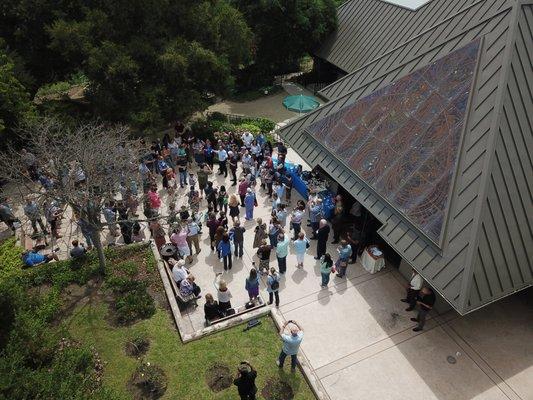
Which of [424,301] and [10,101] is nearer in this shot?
[424,301]

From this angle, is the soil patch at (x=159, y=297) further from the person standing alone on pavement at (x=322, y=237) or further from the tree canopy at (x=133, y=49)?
the tree canopy at (x=133, y=49)

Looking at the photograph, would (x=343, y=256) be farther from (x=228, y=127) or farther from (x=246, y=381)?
(x=228, y=127)

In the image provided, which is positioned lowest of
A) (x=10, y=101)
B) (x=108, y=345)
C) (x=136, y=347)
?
(x=10, y=101)

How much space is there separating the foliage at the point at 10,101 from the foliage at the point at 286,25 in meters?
15.4

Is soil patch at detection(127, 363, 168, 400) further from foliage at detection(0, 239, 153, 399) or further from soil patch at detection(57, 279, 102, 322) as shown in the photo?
soil patch at detection(57, 279, 102, 322)

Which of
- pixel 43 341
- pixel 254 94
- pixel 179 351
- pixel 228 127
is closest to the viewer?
pixel 43 341

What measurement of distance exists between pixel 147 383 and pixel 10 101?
14104 millimetres

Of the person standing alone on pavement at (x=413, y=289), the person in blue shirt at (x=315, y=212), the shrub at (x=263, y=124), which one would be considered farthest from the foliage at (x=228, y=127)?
the person standing alone on pavement at (x=413, y=289)

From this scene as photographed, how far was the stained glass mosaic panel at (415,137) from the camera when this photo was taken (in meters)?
12.2

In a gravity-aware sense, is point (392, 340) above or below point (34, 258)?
above

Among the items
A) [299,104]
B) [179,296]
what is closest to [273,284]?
[179,296]

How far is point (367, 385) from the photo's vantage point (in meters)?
11.1

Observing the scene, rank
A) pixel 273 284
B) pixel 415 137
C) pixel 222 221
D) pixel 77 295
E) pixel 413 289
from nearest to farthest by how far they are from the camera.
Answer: pixel 273 284 → pixel 413 289 → pixel 77 295 → pixel 415 137 → pixel 222 221

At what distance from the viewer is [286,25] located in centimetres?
2975
